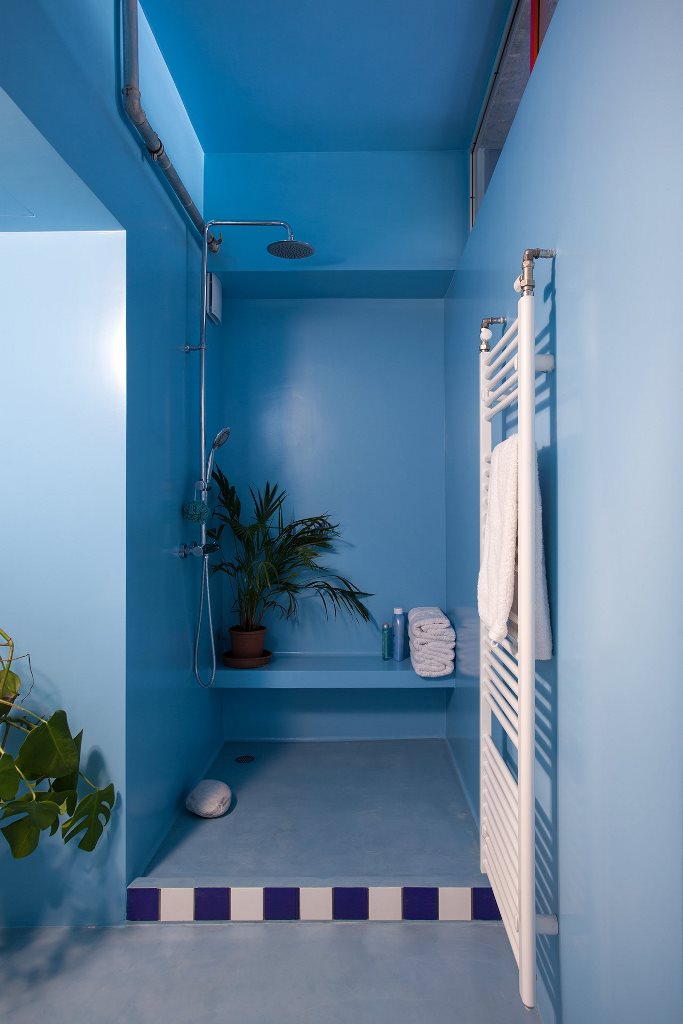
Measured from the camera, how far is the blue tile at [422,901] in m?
1.81

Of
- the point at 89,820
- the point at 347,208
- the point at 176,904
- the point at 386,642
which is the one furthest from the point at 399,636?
the point at 347,208

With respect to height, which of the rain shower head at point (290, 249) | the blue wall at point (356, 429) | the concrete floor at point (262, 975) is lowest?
the concrete floor at point (262, 975)

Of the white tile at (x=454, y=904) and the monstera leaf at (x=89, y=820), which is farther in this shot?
the white tile at (x=454, y=904)

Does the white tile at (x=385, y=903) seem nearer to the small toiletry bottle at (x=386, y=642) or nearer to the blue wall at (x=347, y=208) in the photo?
the small toiletry bottle at (x=386, y=642)

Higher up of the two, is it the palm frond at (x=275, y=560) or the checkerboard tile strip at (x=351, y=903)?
the palm frond at (x=275, y=560)

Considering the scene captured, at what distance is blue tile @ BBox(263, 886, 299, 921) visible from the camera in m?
1.81

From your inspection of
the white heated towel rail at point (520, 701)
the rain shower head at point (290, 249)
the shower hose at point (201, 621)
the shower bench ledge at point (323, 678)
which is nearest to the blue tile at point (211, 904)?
the white heated towel rail at point (520, 701)

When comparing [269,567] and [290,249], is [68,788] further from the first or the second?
[290,249]

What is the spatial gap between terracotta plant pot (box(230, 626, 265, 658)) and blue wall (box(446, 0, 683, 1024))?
1.71 meters

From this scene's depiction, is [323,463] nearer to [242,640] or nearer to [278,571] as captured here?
[278,571]

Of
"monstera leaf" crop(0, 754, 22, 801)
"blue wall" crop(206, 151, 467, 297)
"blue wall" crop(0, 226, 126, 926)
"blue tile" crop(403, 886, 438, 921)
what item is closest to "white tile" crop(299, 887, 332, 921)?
"blue tile" crop(403, 886, 438, 921)

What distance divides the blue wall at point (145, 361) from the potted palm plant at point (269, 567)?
0.34m

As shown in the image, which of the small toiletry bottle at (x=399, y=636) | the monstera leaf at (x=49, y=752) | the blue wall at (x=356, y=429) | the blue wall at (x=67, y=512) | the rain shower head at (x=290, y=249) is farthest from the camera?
the blue wall at (x=356, y=429)

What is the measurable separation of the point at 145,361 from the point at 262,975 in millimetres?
1686
